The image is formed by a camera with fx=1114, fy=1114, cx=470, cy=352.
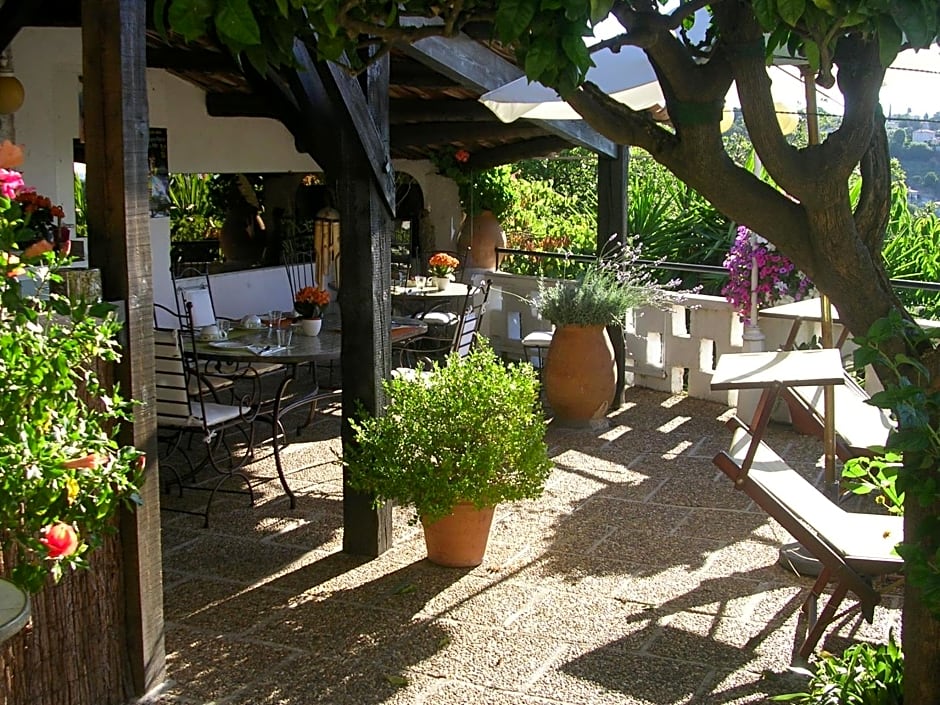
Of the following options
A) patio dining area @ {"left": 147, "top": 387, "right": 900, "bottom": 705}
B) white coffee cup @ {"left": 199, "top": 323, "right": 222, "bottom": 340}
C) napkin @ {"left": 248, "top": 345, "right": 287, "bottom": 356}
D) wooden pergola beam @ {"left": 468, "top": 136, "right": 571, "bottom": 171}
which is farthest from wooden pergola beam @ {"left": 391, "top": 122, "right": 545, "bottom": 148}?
patio dining area @ {"left": 147, "top": 387, "right": 900, "bottom": 705}

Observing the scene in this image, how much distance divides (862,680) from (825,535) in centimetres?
88

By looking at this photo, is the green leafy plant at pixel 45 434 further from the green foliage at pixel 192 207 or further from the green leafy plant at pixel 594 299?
the green foliage at pixel 192 207

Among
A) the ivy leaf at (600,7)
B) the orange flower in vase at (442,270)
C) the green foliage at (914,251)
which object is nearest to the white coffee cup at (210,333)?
the orange flower in vase at (442,270)

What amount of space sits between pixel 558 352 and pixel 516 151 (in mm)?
4020

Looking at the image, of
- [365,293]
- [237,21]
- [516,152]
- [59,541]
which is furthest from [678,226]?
[59,541]

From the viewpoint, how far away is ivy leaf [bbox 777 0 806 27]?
2.08 metres

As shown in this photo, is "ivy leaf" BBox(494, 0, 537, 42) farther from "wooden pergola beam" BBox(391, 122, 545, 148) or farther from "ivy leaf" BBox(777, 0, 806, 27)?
"wooden pergola beam" BBox(391, 122, 545, 148)

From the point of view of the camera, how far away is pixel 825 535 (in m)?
3.96

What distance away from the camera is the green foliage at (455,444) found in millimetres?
4629

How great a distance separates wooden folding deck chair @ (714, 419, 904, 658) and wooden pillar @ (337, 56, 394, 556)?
1.68m

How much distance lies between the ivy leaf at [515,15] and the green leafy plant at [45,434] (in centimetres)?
117

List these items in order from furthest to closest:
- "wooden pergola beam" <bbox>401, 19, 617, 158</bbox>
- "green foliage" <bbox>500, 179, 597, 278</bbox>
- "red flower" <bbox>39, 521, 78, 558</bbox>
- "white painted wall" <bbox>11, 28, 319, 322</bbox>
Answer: "green foliage" <bbox>500, 179, 597, 278</bbox>, "white painted wall" <bbox>11, 28, 319, 322</bbox>, "wooden pergola beam" <bbox>401, 19, 617, 158</bbox>, "red flower" <bbox>39, 521, 78, 558</bbox>

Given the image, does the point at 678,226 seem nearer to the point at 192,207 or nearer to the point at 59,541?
the point at 192,207

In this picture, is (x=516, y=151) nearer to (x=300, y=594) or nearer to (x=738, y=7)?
(x=300, y=594)
